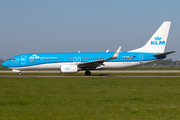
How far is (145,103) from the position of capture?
10094mm

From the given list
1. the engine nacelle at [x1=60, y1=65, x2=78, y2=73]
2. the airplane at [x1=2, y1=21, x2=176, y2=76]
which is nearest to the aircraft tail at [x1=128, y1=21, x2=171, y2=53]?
the airplane at [x1=2, y1=21, x2=176, y2=76]

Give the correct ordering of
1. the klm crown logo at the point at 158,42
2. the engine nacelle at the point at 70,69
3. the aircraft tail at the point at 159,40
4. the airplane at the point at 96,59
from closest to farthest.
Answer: the engine nacelle at the point at 70,69, the airplane at the point at 96,59, the aircraft tail at the point at 159,40, the klm crown logo at the point at 158,42

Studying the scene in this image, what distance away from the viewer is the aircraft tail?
33.5m

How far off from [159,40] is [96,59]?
34.0 feet

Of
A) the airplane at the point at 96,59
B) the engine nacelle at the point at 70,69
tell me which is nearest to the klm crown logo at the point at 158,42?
the airplane at the point at 96,59

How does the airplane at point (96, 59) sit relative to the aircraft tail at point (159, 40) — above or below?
below

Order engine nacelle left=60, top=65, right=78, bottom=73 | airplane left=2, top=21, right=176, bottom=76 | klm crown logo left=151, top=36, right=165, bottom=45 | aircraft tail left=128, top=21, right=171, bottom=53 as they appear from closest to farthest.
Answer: engine nacelle left=60, top=65, right=78, bottom=73
airplane left=2, top=21, right=176, bottom=76
aircraft tail left=128, top=21, right=171, bottom=53
klm crown logo left=151, top=36, right=165, bottom=45

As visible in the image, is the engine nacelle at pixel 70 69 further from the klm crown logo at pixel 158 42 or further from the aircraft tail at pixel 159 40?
the klm crown logo at pixel 158 42

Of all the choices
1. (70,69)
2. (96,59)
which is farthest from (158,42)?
(70,69)

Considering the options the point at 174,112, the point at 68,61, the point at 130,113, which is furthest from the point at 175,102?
the point at 68,61

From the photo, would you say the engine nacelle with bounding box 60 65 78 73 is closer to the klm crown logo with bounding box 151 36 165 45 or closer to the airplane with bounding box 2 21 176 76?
the airplane with bounding box 2 21 176 76

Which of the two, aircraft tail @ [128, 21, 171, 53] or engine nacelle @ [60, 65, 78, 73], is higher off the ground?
aircraft tail @ [128, 21, 171, 53]

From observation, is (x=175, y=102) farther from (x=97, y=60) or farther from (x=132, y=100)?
(x=97, y=60)

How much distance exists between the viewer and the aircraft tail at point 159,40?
3353 cm
